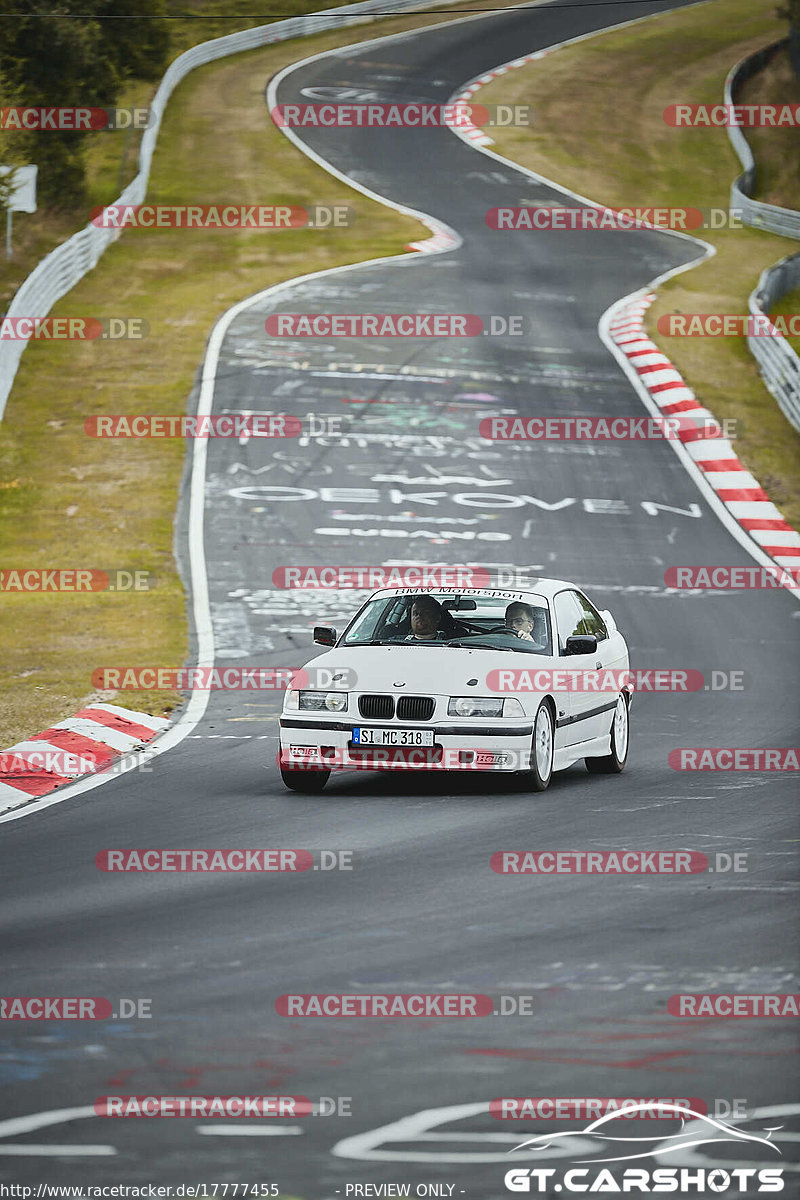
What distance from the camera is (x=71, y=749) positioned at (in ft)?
41.1

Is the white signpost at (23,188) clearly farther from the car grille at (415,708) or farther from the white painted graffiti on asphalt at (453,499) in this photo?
the car grille at (415,708)

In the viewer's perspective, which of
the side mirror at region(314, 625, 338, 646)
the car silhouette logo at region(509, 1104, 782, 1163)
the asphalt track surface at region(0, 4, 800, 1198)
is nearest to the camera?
the car silhouette logo at region(509, 1104, 782, 1163)

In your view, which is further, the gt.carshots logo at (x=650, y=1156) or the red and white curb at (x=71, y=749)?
the red and white curb at (x=71, y=749)

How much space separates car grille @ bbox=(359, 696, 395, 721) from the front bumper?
7cm

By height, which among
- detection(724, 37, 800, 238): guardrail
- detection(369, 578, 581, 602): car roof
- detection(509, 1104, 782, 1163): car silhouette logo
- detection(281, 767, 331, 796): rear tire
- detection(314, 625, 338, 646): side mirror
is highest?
detection(724, 37, 800, 238): guardrail

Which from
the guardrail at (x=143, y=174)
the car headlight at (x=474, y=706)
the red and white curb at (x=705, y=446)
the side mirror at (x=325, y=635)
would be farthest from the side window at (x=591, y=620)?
the guardrail at (x=143, y=174)

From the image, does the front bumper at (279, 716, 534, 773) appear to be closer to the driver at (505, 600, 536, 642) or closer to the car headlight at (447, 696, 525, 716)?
the car headlight at (447, 696, 525, 716)

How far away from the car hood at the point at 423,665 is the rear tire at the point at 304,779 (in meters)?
0.63

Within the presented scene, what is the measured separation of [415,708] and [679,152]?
4547 cm

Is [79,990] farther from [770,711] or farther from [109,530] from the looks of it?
[109,530]

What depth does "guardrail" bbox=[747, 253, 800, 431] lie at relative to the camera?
2866 cm

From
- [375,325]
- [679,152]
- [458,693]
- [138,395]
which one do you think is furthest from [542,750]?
[679,152]

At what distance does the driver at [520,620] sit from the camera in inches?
484

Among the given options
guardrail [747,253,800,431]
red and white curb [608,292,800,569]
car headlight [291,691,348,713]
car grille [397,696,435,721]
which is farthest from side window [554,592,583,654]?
guardrail [747,253,800,431]
